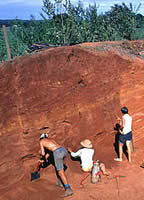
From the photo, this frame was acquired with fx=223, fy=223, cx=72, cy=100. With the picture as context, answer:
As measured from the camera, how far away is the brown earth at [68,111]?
4.21m

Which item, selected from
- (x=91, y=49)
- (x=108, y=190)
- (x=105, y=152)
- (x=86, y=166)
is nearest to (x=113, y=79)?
(x=91, y=49)

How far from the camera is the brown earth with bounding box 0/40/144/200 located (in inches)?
166

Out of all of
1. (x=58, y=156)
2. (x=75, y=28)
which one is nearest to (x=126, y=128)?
(x=58, y=156)

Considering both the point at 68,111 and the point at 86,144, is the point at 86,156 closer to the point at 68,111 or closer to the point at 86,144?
the point at 86,144

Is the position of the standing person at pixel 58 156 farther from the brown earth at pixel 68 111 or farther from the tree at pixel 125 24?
the tree at pixel 125 24

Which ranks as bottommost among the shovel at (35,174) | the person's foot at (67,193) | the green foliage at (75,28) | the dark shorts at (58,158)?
the person's foot at (67,193)

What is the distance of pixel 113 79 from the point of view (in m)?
5.36

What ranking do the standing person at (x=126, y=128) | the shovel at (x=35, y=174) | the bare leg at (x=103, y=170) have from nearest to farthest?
1. the shovel at (x=35, y=174)
2. the bare leg at (x=103, y=170)
3. the standing person at (x=126, y=128)

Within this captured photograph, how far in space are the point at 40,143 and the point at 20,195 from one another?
1.01 meters

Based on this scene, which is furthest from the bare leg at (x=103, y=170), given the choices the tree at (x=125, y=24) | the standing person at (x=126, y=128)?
the tree at (x=125, y=24)

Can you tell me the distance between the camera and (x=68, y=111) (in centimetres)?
484

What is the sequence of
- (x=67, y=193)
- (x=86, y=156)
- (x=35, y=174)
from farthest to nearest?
(x=86, y=156)
(x=35, y=174)
(x=67, y=193)

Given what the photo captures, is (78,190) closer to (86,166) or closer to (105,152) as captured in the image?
(86,166)

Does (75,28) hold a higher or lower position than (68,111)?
higher
